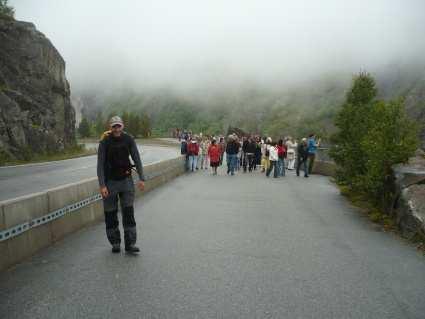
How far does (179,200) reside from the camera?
11.1 m

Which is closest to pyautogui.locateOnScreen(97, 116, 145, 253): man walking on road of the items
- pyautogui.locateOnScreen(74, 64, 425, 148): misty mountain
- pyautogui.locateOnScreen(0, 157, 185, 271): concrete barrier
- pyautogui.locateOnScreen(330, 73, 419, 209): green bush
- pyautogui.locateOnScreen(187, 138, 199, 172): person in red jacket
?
pyautogui.locateOnScreen(0, 157, 185, 271): concrete barrier

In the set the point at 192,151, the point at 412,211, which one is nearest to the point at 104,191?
the point at 412,211

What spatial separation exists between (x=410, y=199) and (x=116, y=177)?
537cm

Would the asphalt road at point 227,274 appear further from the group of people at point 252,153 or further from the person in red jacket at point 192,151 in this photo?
the person in red jacket at point 192,151

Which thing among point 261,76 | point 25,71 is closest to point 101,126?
point 261,76

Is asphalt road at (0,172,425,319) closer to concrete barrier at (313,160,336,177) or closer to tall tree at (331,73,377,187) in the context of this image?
tall tree at (331,73,377,187)

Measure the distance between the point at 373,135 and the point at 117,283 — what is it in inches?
295

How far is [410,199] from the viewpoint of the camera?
25.0 ft

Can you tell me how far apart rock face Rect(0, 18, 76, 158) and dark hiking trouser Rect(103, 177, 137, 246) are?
23506mm

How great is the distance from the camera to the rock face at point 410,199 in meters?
7.14

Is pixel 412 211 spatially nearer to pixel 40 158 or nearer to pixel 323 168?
pixel 323 168

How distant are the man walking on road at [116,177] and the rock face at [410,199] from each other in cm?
476

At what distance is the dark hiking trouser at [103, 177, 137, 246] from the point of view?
5730 mm

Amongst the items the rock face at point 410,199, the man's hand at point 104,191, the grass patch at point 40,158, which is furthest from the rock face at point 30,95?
the rock face at point 410,199
